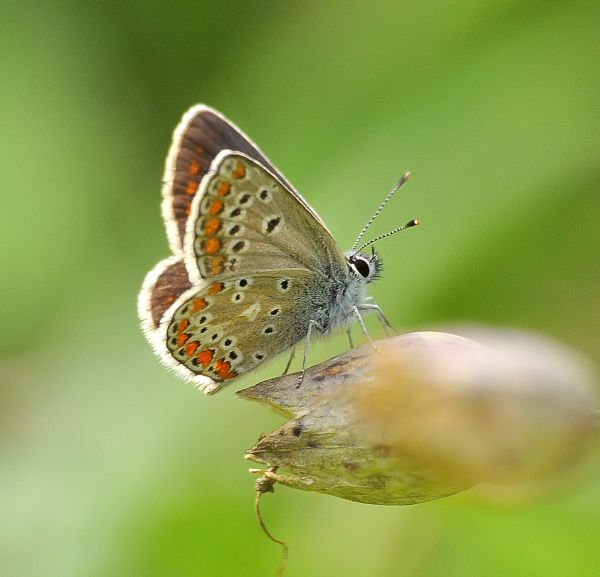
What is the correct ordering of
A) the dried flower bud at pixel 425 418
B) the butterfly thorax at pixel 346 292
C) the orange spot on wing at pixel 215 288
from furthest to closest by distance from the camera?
1. the butterfly thorax at pixel 346 292
2. the orange spot on wing at pixel 215 288
3. the dried flower bud at pixel 425 418

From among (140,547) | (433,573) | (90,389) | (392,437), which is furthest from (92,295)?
(392,437)

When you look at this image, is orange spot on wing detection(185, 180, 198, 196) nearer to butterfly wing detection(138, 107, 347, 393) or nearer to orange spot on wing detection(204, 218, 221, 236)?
butterfly wing detection(138, 107, 347, 393)

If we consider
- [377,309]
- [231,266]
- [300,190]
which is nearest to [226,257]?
[231,266]

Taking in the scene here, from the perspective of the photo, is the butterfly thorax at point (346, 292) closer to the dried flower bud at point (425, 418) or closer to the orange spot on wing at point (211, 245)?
the orange spot on wing at point (211, 245)

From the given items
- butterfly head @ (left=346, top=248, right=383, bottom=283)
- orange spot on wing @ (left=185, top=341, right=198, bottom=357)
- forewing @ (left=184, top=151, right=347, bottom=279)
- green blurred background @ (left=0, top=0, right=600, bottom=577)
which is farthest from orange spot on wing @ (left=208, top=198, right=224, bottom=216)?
green blurred background @ (left=0, top=0, right=600, bottom=577)

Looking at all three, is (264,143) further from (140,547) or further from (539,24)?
(140,547)

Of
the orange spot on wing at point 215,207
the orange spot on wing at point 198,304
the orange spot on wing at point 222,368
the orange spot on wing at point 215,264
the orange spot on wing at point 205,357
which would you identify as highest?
the orange spot on wing at point 215,207

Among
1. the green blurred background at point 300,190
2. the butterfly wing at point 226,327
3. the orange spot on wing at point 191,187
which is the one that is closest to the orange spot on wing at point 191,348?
the butterfly wing at point 226,327
